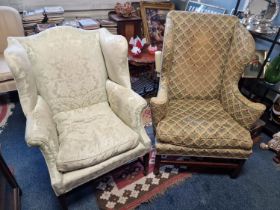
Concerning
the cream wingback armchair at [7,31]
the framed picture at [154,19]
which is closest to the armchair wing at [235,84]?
the framed picture at [154,19]

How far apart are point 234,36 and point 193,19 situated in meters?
0.33

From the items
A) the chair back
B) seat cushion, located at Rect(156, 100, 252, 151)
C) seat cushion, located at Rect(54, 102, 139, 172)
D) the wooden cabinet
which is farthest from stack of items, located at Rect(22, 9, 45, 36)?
seat cushion, located at Rect(156, 100, 252, 151)

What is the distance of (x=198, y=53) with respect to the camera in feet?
5.25

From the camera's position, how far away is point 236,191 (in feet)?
4.92

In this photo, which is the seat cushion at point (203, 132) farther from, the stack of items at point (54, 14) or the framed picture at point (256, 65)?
the stack of items at point (54, 14)

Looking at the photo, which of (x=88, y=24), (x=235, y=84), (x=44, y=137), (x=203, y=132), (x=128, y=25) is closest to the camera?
(x=44, y=137)

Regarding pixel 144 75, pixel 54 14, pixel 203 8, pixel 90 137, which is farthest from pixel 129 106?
pixel 203 8

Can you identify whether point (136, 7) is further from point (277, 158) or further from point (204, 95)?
point (277, 158)

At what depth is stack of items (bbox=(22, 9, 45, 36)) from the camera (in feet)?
6.77

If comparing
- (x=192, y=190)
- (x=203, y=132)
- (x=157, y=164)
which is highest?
(x=203, y=132)

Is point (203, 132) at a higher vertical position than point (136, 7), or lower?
lower

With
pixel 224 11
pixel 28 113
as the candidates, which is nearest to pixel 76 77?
pixel 28 113

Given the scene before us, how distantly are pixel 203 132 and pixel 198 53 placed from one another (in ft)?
2.07

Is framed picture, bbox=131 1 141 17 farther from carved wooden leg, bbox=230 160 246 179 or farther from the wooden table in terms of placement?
carved wooden leg, bbox=230 160 246 179
